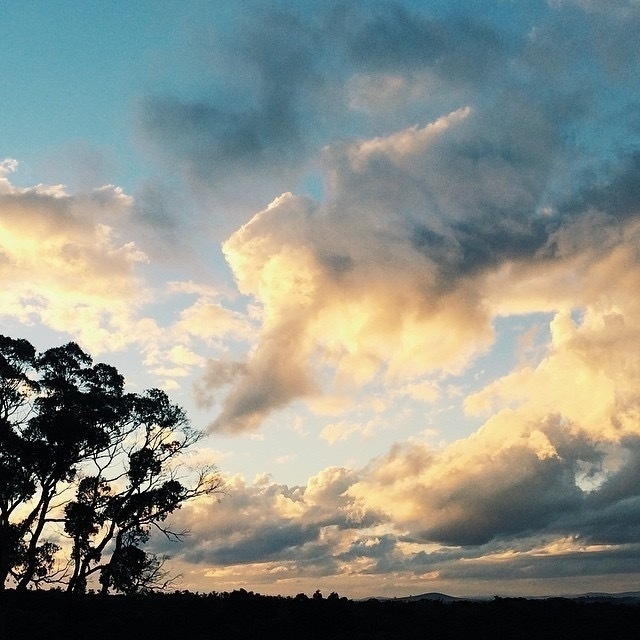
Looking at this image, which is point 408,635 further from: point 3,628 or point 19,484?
point 19,484

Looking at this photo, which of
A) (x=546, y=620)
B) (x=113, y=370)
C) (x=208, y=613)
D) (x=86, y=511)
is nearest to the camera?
(x=546, y=620)

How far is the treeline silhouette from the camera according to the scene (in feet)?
99.6

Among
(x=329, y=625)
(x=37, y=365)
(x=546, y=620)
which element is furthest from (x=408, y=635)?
(x=37, y=365)

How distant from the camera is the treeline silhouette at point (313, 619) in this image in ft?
99.6

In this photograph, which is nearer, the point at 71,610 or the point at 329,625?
the point at 329,625

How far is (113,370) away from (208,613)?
47.5 ft

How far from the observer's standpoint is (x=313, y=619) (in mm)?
31969

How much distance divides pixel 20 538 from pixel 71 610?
184 inches

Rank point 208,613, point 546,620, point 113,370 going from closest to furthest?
point 546,620, point 208,613, point 113,370

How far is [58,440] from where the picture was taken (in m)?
37.7

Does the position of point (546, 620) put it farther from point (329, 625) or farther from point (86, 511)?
point (86, 511)

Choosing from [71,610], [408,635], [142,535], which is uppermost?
[142,535]

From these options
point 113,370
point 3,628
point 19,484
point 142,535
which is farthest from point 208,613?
point 113,370

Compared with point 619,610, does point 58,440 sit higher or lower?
higher
